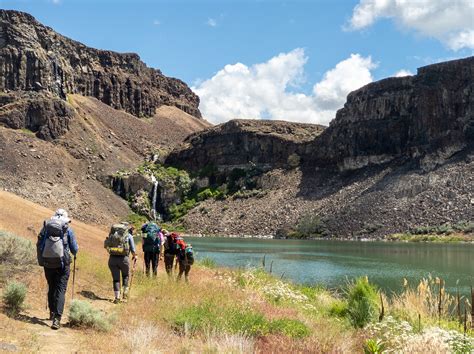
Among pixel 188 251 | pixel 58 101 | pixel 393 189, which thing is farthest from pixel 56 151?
pixel 188 251

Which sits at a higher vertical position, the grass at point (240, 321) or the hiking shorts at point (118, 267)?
the hiking shorts at point (118, 267)

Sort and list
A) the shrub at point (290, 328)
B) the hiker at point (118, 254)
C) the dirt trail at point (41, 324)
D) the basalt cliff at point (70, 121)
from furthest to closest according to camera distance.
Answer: the basalt cliff at point (70, 121), the hiker at point (118, 254), the shrub at point (290, 328), the dirt trail at point (41, 324)

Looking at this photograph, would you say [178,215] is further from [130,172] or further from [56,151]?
[56,151]

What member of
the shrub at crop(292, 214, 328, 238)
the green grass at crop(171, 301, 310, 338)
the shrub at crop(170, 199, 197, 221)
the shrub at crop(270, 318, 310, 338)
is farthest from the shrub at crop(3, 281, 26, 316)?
the shrub at crop(170, 199, 197, 221)

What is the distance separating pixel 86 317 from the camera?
11984 millimetres

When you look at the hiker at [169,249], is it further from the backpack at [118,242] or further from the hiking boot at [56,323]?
the hiking boot at [56,323]

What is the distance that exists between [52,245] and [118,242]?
4198 mm

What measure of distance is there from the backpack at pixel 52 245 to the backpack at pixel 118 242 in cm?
384

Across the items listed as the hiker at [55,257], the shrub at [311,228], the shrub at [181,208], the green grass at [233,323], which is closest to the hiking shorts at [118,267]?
the green grass at [233,323]

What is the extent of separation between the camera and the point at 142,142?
6373 inches

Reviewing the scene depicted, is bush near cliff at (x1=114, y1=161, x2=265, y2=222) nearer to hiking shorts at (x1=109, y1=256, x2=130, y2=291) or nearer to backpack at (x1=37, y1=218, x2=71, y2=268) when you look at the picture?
hiking shorts at (x1=109, y1=256, x2=130, y2=291)

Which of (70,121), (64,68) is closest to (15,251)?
(70,121)

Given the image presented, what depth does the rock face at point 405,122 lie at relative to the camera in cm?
11062

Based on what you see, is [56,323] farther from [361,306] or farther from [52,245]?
[361,306]
